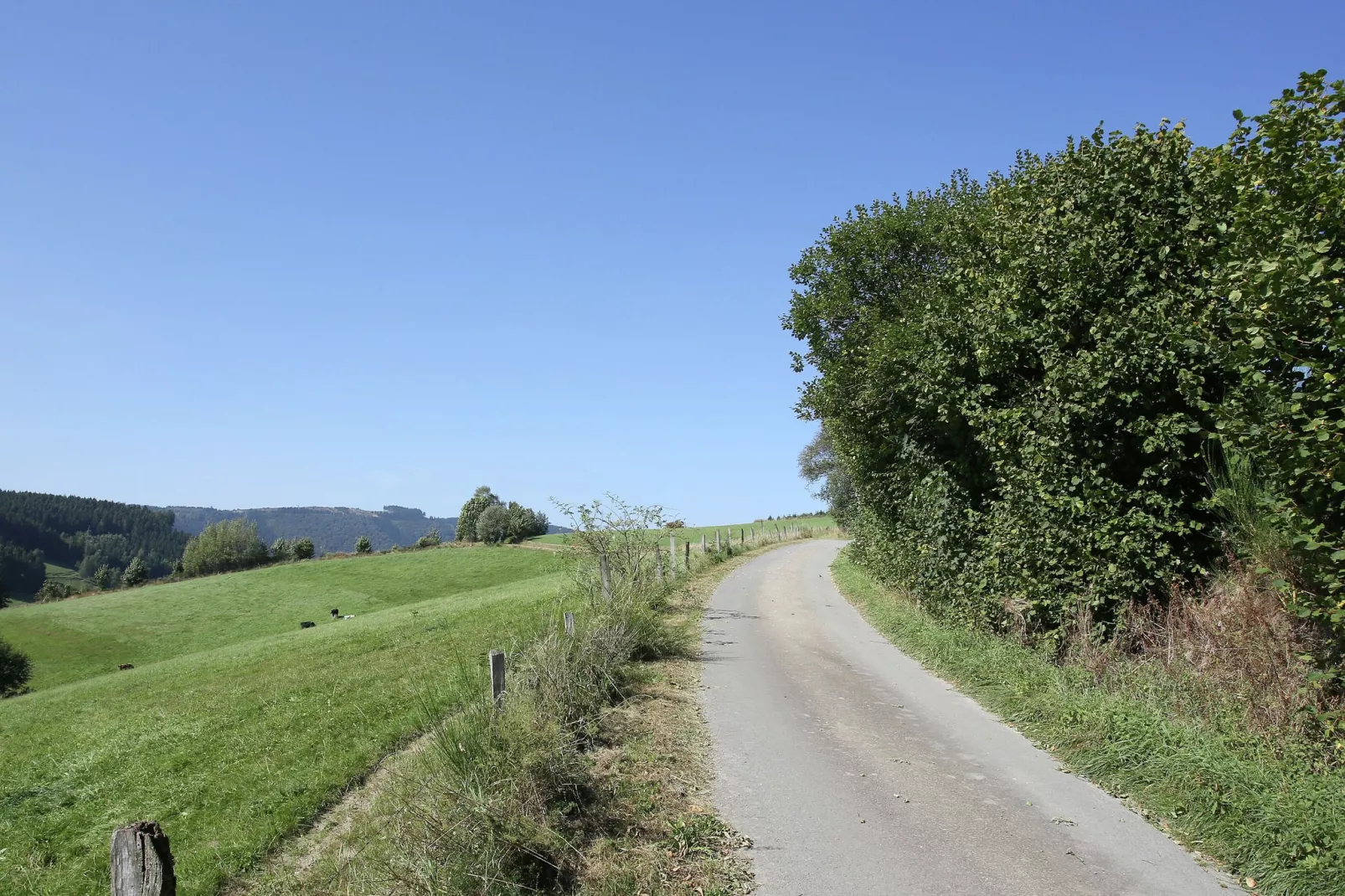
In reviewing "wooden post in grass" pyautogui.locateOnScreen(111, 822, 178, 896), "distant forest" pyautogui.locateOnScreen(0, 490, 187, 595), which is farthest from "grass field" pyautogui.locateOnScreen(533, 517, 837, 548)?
"distant forest" pyautogui.locateOnScreen(0, 490, 187, 595)

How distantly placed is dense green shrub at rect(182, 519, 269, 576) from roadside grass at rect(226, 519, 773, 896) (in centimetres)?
8901

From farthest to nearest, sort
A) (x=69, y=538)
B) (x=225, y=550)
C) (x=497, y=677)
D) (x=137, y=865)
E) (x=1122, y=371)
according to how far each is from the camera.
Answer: (x=69, y=538) < (x=225, y=550) < (x=1122, y=371) < (x=497, y=677) < (x=137, y=865)

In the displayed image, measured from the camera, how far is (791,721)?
1012 cm

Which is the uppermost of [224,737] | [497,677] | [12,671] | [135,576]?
[497,677]

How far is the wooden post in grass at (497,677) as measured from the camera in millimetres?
7840

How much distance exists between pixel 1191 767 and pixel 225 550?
105525mm

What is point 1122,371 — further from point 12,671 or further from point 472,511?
point 472,511

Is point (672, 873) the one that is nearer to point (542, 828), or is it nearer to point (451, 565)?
point (542, 828)

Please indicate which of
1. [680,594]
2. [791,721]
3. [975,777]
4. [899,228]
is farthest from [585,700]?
[899,228]

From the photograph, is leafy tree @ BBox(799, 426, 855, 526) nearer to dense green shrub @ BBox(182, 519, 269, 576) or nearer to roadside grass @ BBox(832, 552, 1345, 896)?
roadside grass @ BBox(832, 552, 1345, 896)

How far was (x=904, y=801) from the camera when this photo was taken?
7.21 meters

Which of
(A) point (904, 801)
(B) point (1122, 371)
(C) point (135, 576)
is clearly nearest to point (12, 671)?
(A) point (904, 801)

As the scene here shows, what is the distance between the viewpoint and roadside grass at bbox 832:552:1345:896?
17.7ft

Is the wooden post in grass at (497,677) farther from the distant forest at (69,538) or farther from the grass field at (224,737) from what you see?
the distant forest at (69,538)
